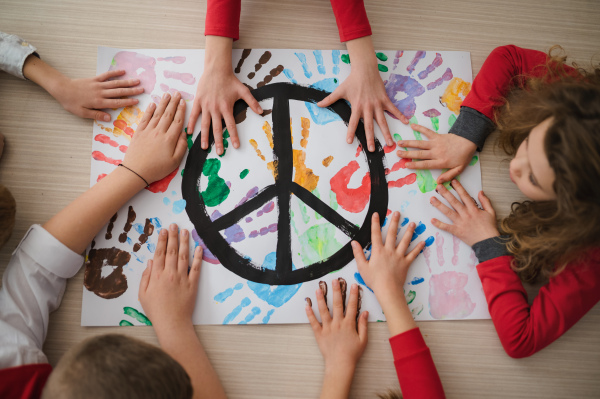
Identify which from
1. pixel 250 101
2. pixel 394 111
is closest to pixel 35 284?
pixel 250 101

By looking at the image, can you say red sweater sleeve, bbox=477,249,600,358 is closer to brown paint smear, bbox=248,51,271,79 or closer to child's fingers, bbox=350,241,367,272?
child's fingers, bbox=350,241,367,272

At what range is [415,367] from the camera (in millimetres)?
646

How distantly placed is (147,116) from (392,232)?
20.3 inches

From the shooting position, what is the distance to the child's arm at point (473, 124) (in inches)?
29.4

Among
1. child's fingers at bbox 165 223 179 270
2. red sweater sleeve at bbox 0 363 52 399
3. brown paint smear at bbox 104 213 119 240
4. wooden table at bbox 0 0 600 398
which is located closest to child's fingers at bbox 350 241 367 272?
wooden table at bbox 0 0 600 398

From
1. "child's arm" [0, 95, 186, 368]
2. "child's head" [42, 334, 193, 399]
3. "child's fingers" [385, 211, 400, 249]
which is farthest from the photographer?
"child's fingers" [385, 211, 400, 249]

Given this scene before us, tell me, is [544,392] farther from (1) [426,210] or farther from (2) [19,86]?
(2) [19,86]

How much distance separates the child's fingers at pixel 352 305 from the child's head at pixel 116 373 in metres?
0.29

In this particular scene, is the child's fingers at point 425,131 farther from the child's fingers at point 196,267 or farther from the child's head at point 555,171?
the child's fingers at point 196,267

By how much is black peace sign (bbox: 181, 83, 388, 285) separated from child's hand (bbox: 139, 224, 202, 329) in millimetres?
44

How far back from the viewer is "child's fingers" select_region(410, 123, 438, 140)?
759 mm

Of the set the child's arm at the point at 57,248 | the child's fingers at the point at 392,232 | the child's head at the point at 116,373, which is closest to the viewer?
the child's head at the point at 116,373

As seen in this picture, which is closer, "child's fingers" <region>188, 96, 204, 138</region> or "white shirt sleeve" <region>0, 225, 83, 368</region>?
"white shirt sleeve" <region>0, 225, 83, 368</region>

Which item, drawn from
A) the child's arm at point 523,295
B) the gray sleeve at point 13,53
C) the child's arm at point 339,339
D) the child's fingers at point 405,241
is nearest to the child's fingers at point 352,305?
the child's arm at point 339,339
